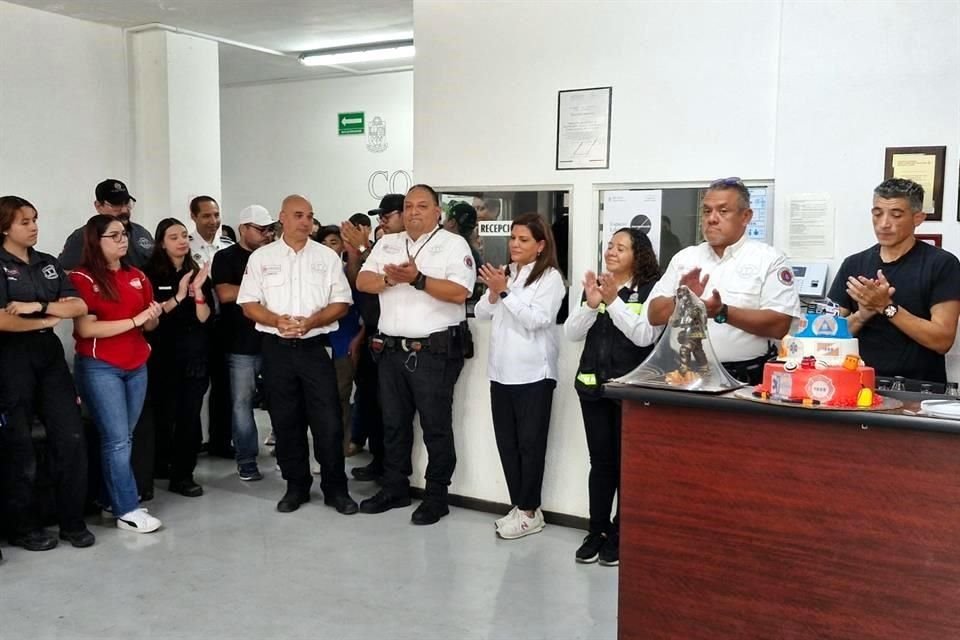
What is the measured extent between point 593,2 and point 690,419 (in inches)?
101

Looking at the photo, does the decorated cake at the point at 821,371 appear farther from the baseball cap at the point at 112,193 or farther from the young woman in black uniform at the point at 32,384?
the baseball cap at the point at 112,193

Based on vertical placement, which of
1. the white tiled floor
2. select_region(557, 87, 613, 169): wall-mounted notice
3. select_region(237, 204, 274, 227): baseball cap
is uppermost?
select_region(557, 87, 613, 169): wall-mounted notice

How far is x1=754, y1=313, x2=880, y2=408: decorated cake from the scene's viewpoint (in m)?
2.32

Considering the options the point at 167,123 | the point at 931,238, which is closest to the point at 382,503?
the point at 931,238

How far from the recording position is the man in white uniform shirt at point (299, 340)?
4.65 meters

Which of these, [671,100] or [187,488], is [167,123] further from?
[671,100]

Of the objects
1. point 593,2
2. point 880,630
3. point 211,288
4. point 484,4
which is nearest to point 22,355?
point 211,288

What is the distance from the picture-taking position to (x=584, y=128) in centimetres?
436

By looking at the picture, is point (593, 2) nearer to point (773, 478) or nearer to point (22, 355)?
point (773, 478)

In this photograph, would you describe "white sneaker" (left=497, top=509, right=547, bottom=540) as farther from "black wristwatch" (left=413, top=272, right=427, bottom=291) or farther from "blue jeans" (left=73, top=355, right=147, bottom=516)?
"blue jeans" (left=73, top=355, right=147, bottom=516)

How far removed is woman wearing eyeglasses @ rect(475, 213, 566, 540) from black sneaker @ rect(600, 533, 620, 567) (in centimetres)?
47

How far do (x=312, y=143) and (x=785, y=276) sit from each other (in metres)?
7.32

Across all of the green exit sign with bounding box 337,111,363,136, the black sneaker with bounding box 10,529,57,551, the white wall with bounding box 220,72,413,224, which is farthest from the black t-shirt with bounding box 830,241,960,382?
the green exit sign with bounding box 337,111,363,136

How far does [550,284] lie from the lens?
13.9ft
